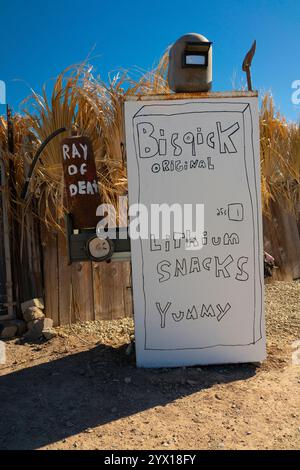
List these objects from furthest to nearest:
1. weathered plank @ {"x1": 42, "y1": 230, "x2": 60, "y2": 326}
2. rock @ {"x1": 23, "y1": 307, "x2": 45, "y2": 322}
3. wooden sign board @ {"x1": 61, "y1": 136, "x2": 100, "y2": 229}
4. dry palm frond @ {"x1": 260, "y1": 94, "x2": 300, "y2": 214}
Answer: dry palm frond @ {"x1": 260, "y1": 94, "x2": 300, "y2": 214} < weathered plank @ {"x1": 42, "y1": 230, "x2": 60, "y2": 326} < rock @ {"x1": 23, "y1": 307, "x2": 45, "y2": 322} < wooden sign board @ {"x1": 61, "y1": 136, "x2": 100, "y2": 229}

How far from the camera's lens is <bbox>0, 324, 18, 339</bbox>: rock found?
163 inches

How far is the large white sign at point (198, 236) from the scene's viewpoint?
3.29 meters

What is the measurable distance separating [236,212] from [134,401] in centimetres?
155

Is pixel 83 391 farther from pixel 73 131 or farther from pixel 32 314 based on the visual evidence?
pixel 73 131

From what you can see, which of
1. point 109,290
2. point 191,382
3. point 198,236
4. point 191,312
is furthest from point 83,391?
point 109,290

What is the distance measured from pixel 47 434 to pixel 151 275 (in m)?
1.32

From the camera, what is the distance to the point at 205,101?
3285 mm

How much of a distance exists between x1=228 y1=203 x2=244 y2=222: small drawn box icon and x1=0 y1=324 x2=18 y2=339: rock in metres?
2.33

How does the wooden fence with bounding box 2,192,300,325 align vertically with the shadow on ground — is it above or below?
above

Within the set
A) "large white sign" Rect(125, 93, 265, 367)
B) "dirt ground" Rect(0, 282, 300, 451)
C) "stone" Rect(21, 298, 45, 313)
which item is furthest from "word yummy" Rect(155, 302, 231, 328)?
"stone" Rect(21, 298, 45, 313)

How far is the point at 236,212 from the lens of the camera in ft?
11.0

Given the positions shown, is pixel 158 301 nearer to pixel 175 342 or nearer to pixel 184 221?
pixel 175 342

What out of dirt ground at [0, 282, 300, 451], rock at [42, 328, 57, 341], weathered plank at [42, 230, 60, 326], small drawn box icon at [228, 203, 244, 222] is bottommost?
dirt ground at [0, 282, 300, 451]

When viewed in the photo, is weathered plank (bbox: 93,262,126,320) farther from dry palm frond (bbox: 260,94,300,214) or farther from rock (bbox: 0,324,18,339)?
dry palm frond (bbox: 260,94,300,214)
